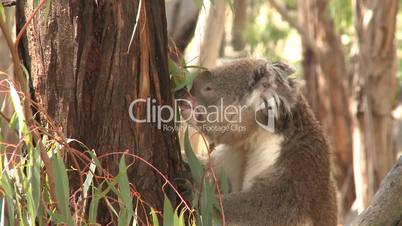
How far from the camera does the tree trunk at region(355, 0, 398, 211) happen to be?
6.81 m

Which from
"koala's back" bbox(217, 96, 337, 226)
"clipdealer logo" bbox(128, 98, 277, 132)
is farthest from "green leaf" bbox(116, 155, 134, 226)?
"koala's back" bbox(217, 96, 337, 226)

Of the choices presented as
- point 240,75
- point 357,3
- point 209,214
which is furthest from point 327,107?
point 209,214

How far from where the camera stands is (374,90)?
696 cm

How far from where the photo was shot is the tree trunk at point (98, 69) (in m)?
2.70

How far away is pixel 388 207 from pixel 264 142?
0.95m

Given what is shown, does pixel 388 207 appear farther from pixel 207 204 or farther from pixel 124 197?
pixel 124 197

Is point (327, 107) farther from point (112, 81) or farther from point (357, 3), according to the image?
point (112, 81)

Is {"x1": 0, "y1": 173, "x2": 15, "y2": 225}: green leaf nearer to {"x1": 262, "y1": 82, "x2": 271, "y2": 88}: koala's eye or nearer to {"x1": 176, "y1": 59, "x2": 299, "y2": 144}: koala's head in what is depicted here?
{"x1": 176, "y1": 59, "x2": 299, "y2": 144}: koala's head

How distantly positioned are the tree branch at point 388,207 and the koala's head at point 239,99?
0.85 meters

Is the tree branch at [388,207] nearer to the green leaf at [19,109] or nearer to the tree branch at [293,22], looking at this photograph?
the green leaf at [19,109]

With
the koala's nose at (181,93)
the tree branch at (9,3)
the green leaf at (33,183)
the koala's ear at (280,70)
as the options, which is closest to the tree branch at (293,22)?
the koala's ear at (280,70)

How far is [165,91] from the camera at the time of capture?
2.88 metres

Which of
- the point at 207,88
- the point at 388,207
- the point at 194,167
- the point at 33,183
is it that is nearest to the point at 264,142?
the point at 207,88

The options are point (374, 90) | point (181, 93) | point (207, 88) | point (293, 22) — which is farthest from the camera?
point (293, 22)
